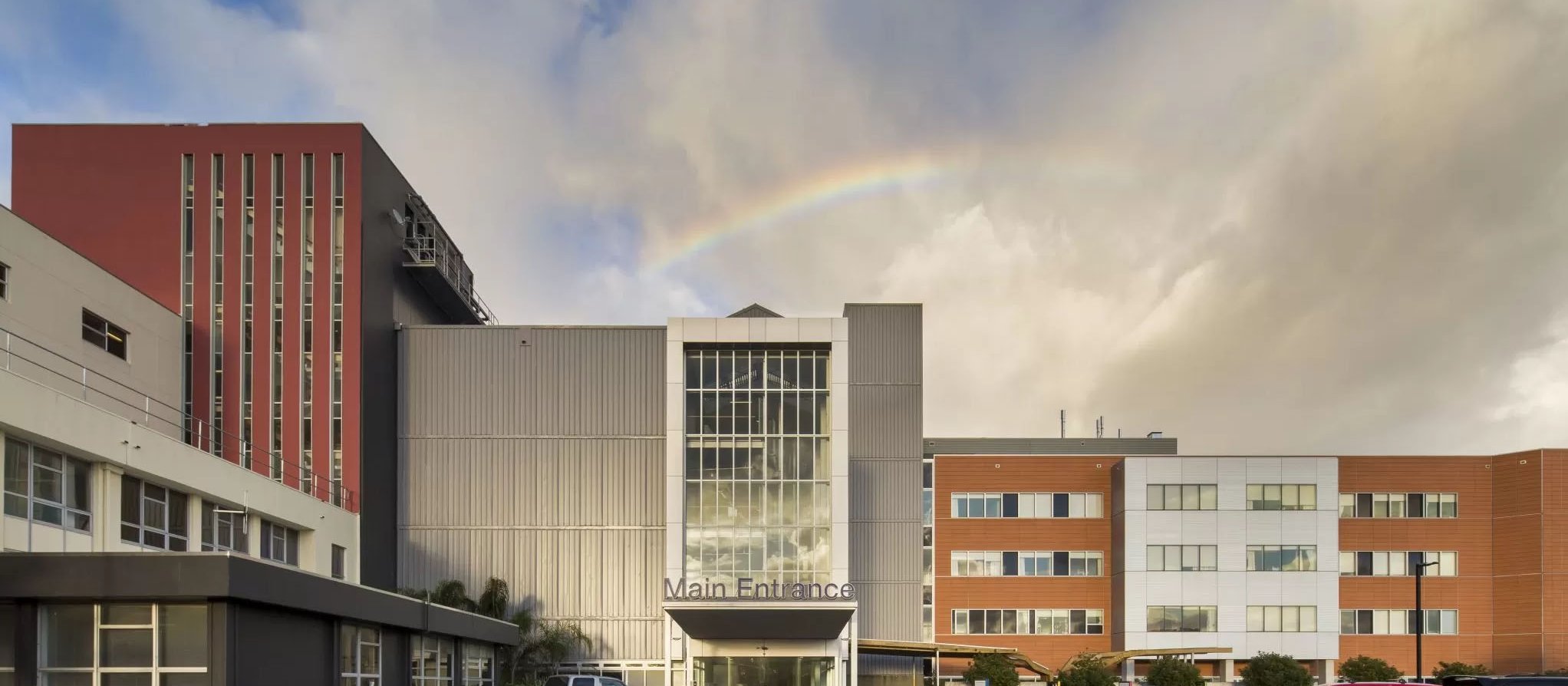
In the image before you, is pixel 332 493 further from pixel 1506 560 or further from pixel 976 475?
pixel 1506 560

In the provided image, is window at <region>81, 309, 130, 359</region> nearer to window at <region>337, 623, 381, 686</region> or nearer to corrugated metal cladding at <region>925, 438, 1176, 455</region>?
window at <region>337, 623, 381, 686</region>

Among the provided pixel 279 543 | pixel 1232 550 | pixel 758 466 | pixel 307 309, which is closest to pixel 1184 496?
pixel 1232 550

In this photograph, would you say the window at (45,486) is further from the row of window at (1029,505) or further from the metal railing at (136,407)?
the row of window at (1029,505)

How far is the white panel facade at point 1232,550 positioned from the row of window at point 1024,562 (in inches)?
118

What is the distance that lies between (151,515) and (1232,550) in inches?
2047

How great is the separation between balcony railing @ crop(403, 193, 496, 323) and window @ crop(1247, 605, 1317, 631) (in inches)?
1744

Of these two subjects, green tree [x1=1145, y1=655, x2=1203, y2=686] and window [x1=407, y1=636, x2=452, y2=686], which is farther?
green tree [x1=1145, y1=655, x2=1203, y2=686]

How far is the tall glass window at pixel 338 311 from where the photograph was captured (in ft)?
173

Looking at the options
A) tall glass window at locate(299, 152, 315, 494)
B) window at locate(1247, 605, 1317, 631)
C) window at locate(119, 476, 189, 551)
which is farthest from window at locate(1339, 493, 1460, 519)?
window at locate(119, 476, 189, 551)

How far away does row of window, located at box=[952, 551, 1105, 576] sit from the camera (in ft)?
228

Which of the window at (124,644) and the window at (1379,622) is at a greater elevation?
the window at (124,644)

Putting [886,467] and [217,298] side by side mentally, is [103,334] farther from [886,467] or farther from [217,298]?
[886,467]

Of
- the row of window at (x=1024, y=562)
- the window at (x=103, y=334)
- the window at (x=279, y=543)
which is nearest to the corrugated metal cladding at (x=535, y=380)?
the window at (x=279, y=543)

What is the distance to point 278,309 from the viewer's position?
174 ft
